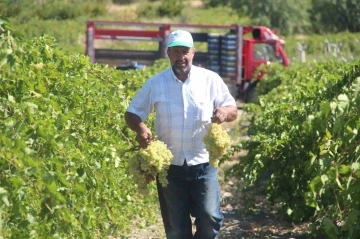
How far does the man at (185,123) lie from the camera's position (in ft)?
21.1

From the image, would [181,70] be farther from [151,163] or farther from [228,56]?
[228,56]

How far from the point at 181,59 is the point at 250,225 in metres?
3.61

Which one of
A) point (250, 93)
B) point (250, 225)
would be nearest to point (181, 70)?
point (250, 225)

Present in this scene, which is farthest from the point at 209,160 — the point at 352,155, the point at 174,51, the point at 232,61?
the point at 232,61

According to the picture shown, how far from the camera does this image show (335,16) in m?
53.1

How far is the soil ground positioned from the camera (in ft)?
30.2

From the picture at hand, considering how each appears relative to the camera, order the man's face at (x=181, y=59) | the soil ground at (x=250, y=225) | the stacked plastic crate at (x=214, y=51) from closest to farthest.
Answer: the man's face at (x=181, y=59), the soil ground at (x=250, y=225), the stacked plastic crate at (x=214, y=51)

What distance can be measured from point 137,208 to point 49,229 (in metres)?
4.07

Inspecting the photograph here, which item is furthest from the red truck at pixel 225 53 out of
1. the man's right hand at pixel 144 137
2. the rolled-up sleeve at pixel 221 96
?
the man's right hand at pixel 144 137

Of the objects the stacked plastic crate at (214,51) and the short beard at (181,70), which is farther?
the stacked plastic crate at (214,51)

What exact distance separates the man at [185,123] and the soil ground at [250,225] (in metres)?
2.37

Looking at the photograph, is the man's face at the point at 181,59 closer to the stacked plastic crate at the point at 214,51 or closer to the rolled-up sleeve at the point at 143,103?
the rolled-up sleeve at the point at 143,103

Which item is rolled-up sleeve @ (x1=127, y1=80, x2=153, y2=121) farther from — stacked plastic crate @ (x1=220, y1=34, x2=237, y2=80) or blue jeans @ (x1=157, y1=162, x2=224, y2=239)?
stacked plastic crate @ (x1=220, y1=34, x2=237, y2=80)

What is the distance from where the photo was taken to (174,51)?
21.0 feet
